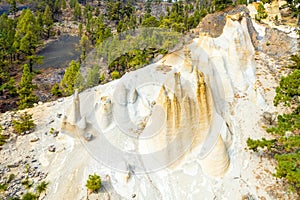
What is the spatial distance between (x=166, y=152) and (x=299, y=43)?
618 inches

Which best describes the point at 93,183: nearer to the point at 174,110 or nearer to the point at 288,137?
the point at 174,110

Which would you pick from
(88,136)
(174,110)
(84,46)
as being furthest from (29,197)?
(84,46)

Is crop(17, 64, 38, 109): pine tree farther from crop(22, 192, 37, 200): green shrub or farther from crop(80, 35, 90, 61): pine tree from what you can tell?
crop(80, 35, 90, 61): pine tree

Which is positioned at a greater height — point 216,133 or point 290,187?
point 216,133

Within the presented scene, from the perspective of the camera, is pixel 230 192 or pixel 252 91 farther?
pixel 252 91

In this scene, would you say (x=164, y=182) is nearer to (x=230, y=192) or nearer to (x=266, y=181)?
(x=230, y=192)

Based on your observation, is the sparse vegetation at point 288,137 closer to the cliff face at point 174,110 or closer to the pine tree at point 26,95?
the cliff face at point 174,110

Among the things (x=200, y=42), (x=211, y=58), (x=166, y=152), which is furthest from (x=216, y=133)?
(x=200, y=42)

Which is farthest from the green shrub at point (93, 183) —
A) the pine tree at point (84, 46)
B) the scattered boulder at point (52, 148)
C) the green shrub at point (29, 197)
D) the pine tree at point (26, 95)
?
the pine tree at point (84, 46)

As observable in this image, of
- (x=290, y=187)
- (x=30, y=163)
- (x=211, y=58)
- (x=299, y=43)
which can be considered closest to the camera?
(x=290, y=187)

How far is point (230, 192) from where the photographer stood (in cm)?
1205

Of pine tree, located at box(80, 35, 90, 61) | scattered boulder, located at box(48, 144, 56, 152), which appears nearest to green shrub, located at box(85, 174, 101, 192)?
scattered boulder, located at box(48, 144, 56, 152)

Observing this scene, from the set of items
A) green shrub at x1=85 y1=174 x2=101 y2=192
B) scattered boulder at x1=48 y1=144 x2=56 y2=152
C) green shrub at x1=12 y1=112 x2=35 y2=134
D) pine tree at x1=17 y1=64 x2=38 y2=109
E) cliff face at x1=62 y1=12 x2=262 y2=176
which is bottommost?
pine tree at x1=17 y1=64 x2=38 y2=109

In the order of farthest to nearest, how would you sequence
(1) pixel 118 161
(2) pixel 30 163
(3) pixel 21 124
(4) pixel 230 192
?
(3) pixel 21 124
(2) pixel 30 163
(1) pixel 118 161
(4) pixel 230 192
